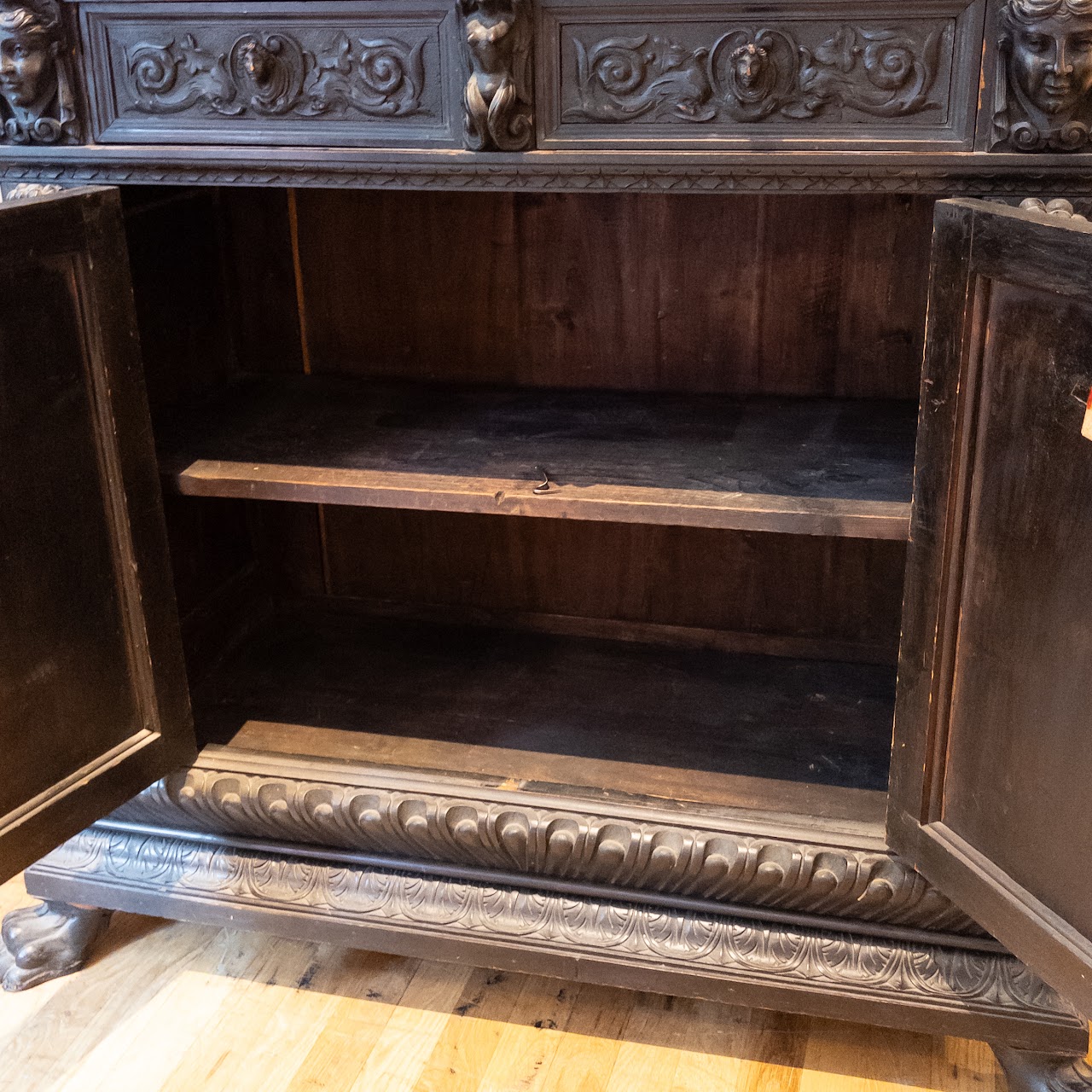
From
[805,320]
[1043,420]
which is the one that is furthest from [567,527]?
[1043,420]

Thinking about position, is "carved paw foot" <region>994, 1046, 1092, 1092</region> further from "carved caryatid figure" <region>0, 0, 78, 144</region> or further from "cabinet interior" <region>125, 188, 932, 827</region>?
"carved caryatid figure" <region>0, 0, 78, 144</region>

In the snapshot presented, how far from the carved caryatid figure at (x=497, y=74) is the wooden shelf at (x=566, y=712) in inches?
28.7

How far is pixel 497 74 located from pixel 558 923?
0.93 meters

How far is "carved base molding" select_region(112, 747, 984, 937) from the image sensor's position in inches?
52.1

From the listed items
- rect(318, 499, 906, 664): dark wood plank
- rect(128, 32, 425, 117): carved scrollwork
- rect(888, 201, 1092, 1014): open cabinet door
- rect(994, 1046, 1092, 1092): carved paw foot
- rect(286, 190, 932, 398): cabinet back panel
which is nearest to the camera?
rect(888, 201, 1092, 1014): open cabinet door

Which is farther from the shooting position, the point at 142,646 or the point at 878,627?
the point at 878,627

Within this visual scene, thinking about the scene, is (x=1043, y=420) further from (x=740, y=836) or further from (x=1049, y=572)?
(x=740, y=836)

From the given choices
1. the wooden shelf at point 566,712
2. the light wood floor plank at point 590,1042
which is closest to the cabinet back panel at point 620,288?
the wooden shelf at point 566,712

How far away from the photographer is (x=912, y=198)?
1.50 metres

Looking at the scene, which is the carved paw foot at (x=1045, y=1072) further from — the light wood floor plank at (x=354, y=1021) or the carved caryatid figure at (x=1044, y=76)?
the carved caryatid figure at (x=1044, y=76)

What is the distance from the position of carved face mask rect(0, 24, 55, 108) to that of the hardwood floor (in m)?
1.07

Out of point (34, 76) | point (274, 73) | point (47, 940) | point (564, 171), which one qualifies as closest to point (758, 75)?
point (564, 171)

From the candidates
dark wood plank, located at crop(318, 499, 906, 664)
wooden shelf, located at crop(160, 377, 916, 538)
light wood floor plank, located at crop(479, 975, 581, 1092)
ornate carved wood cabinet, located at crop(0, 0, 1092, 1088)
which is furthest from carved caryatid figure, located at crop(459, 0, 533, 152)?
light wood floor plank, located at crop(479, 975, 581, 1092)

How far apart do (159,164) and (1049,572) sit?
3.15 feet
